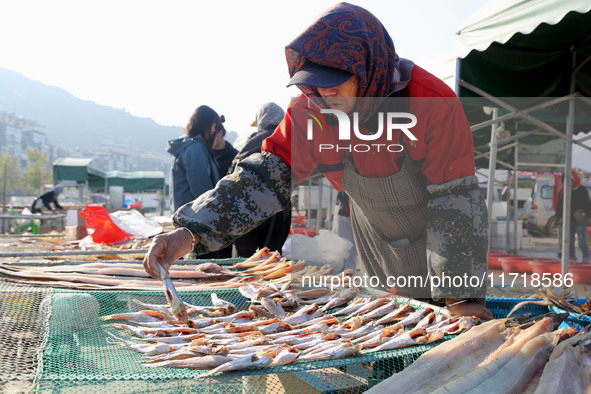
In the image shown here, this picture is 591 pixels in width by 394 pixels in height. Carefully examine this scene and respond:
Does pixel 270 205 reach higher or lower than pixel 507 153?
lower

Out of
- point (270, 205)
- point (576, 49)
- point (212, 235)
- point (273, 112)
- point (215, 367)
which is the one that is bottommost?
point (215, 367)

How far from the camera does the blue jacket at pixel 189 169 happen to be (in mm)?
4129

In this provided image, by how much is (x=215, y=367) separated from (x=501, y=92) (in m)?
4.87

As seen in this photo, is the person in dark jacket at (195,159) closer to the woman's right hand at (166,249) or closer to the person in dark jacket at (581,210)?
the woman's right hand at (166,249)

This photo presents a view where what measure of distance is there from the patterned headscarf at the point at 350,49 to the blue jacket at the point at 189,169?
2460 millimetres

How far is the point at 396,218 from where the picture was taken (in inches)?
84.2

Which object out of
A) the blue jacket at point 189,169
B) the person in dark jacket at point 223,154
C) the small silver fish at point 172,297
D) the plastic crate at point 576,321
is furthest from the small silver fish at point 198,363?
the person in dark jacket at point 223,154

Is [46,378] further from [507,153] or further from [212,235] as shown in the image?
[507,153]

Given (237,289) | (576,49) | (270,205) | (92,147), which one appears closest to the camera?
(270,205)

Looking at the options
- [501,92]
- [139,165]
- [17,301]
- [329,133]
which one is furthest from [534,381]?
[139,165]

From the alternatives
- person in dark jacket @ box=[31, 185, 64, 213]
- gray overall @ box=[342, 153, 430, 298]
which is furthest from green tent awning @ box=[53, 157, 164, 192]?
gray overall @ box=[342, 153, 430, 298]

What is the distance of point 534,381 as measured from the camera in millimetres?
1188

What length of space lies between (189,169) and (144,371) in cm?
304

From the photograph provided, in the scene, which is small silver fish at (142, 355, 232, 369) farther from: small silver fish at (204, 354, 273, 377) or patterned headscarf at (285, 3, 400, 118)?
patterned headscarf at (285, 3, 400, 118)
